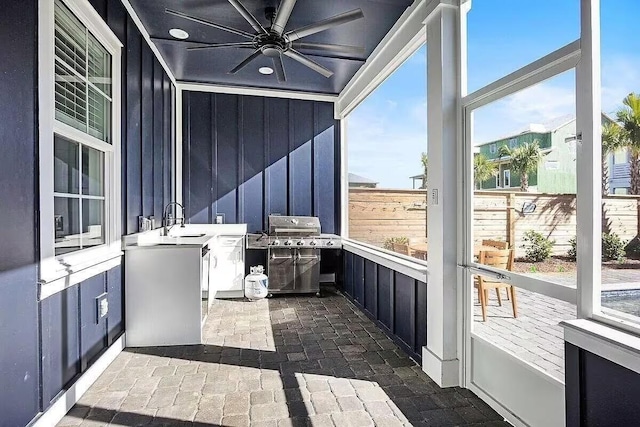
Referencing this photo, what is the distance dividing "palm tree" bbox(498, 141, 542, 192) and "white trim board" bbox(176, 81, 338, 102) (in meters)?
4.09

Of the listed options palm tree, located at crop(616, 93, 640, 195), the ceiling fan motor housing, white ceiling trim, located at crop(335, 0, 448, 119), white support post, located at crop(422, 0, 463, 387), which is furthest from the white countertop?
palm tree, located at crop(616, 93, 640, 195)

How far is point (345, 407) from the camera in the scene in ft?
7.81

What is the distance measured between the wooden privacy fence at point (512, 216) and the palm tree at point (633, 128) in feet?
0.30

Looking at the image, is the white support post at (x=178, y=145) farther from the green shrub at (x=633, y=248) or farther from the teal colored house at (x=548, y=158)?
the green shrub at (x=633, y=248)

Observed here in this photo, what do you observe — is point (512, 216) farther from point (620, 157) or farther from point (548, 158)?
point (620, 157)

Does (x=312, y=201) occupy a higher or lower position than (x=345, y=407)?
higher

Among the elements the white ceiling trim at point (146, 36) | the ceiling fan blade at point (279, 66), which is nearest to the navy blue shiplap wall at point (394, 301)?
the ceiling fan blade at point (279, 66)

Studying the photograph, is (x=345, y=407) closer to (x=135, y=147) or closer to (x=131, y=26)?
(x=135, y=147)

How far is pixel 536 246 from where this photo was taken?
6.99ft

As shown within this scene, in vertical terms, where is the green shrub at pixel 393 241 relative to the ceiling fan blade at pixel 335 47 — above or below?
below

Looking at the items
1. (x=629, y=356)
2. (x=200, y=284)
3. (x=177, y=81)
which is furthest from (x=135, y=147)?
(x=629, y=356)

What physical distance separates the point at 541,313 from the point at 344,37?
10.6ft

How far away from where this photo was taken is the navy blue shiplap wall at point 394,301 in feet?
10.2

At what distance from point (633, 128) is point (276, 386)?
8.14 ft
